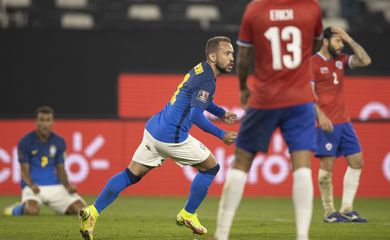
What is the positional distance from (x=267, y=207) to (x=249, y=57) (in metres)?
7.74

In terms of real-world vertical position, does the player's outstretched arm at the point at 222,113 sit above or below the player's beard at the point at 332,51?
below

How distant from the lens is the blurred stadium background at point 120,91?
16.7 metres

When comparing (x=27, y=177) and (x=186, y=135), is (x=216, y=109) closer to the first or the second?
(x=186, y=135)

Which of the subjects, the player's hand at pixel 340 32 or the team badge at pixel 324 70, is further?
the team badge at pixel 324 70

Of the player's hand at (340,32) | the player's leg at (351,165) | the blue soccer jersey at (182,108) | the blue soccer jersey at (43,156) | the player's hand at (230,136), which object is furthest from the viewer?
the blue soccer jersey at (43,156)

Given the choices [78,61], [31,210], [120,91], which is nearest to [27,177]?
[31,210]

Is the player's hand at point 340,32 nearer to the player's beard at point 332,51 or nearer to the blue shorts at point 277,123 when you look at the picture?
the player's beard at point 332,51

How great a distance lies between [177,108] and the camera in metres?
9.45

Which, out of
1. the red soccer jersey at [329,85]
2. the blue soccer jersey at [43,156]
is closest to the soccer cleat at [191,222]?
the red soccer jersey at [329,85]

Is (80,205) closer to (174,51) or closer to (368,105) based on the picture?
(174,51)

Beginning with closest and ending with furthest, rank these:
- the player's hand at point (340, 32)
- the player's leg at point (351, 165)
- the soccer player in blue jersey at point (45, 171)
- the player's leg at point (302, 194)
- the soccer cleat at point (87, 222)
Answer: the player's leg at point (302, 194) < the soccer cleat at point (87, 222) < the player's hand at point (340, 32) < the player's leg at point (351, 165) < the soccer player in blue jersey at point (45, 171)

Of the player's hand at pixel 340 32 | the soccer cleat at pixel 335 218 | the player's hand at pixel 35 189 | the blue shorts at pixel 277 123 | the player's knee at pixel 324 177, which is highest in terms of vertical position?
the player's hand at pixel 340 32

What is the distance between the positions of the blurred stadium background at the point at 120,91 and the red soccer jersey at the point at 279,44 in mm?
9574

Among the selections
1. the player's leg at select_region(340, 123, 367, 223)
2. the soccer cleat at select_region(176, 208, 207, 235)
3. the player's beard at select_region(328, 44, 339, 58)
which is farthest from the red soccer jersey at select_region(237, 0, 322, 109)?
the player's leg at select_region(340, 123, 367, 223)
